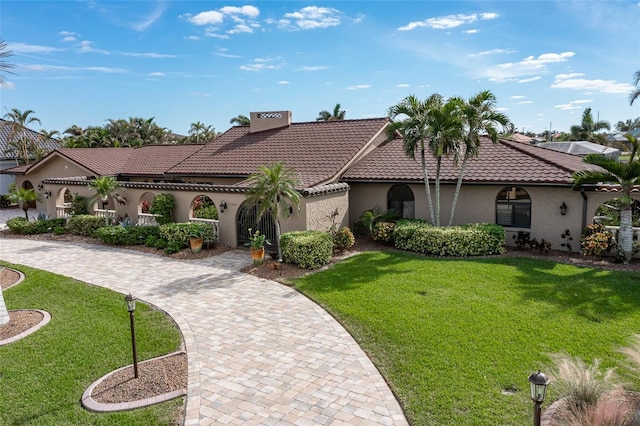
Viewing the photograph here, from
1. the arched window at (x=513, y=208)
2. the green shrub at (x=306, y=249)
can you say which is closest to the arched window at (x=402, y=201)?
the arched window at (x=513, y=208)

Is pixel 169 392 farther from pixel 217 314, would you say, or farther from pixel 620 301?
pixel 620 301

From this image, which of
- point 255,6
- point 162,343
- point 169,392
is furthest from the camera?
point 255,6

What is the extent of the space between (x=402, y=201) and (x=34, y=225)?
63.2 feet

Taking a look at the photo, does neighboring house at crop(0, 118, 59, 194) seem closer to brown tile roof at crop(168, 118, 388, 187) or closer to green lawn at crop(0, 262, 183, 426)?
brown tile roof at crop(168, 118, 388, 187)

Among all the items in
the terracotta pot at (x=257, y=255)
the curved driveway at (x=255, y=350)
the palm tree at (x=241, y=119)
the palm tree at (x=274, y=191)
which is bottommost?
the curved driveway at (x=255, y=350)

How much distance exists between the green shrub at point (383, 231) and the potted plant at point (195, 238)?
23.7 feet

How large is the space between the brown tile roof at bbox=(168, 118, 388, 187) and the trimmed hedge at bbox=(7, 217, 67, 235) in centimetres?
658

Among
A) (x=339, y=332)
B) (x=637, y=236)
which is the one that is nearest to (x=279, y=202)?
(x=339, y=332)

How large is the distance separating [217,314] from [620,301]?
10345 mm

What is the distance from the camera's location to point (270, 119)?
85.4 ft

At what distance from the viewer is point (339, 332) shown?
9992mm

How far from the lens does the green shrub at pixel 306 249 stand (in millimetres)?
15133

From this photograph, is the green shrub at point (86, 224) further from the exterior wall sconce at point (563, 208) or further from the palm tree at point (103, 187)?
the exterior wall sconce at point (563, 208)

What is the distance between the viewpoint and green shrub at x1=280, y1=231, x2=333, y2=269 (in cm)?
1513
